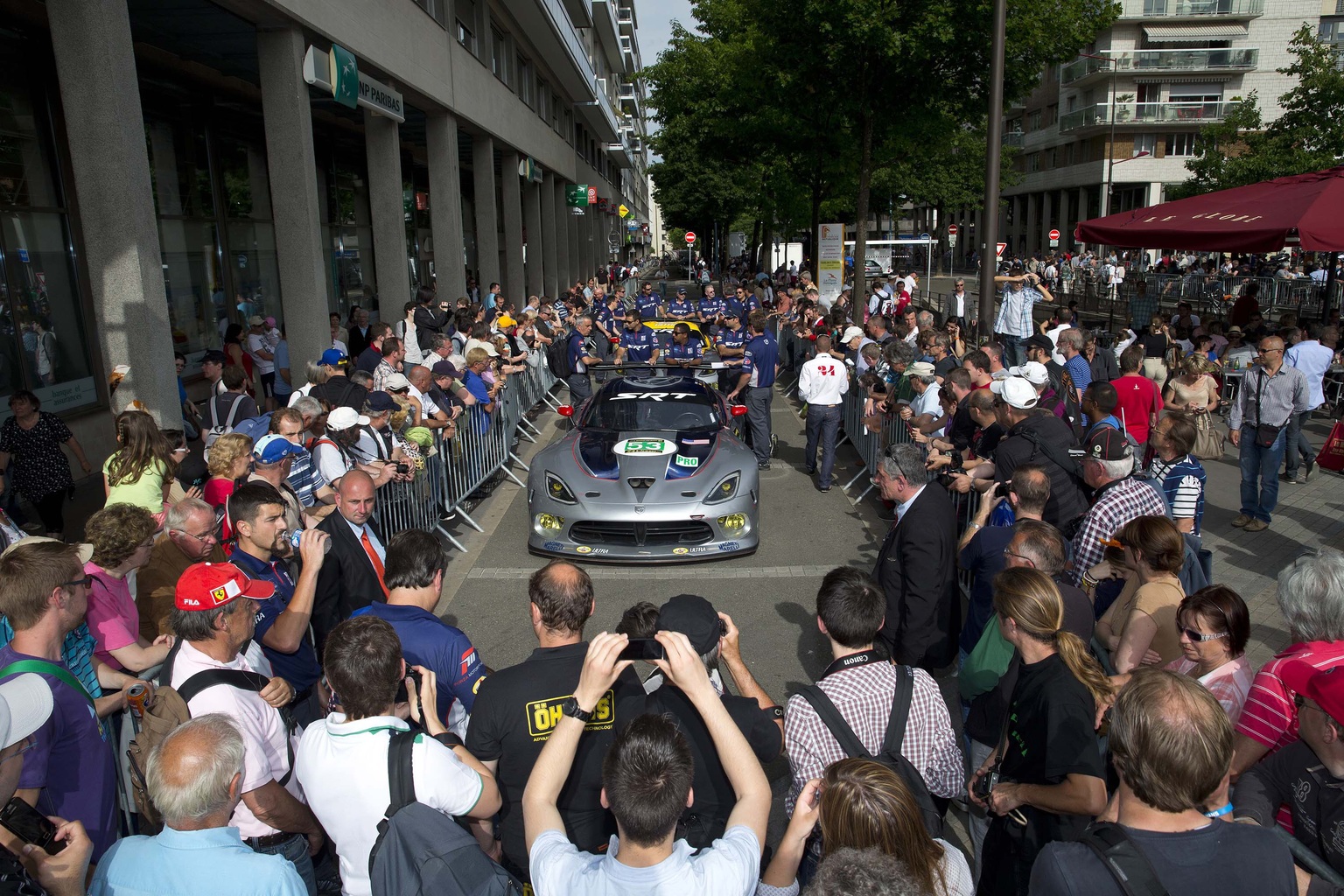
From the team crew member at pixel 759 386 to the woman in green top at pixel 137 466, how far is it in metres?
7.04

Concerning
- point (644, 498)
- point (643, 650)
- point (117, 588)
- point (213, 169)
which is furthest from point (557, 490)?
point (213, 169)

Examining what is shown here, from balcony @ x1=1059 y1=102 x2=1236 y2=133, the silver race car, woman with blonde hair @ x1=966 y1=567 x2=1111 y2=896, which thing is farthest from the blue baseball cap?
balcony @ x1=1059 y1=102 x2=1236 y2=133

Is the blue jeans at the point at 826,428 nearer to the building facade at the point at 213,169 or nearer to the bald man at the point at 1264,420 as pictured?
the bald man at the point at 1264,420

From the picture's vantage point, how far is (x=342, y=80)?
11891 millimetres

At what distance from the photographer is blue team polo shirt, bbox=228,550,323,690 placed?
4.18m

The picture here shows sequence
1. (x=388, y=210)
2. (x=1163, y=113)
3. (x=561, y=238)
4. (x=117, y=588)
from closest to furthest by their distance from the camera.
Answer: (x=117, y=588), (x=388, y=210), (x=561, y=238), (x=1163, y=113)

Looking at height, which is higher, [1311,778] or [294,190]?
[294,190]

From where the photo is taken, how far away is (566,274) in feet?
129

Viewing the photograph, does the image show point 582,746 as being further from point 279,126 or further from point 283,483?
point 279,126

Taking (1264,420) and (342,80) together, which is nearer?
(1264,420)

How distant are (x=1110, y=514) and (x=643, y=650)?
3.16 meters

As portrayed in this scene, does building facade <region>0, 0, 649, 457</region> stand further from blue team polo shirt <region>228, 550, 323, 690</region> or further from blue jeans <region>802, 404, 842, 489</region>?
blue jeans <region>802, 404, 842, 489</region>

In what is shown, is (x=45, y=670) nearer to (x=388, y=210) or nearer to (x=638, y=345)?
(x=638, y=345)

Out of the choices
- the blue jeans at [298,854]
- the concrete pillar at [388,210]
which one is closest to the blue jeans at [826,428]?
the blue jeans at [298,854]
